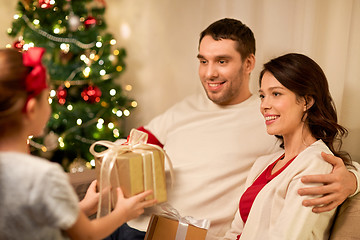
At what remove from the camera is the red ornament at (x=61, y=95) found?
2.89m

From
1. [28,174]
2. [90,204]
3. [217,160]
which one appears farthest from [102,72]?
[28,174]

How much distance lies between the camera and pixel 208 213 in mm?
1851

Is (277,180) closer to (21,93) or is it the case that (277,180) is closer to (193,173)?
(193,173)

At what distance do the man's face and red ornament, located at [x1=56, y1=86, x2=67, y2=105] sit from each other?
4.20 feet

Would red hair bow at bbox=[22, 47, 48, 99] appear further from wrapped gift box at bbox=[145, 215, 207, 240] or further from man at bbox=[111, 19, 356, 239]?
man at bbox=[111, 19, 356, 239]

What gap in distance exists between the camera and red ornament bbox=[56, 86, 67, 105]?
289cm

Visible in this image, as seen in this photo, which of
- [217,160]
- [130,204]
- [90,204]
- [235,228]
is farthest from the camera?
[217,160]

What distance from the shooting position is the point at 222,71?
6.43ft

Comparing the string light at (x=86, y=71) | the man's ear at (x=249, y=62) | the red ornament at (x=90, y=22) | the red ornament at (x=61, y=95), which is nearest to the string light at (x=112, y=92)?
the string light at (x=86, y=71)

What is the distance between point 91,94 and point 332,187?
2.04 metres

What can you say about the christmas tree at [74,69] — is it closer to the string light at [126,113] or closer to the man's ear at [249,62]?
the string light at [126,113]

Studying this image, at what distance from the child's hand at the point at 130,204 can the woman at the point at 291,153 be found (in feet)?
1.35

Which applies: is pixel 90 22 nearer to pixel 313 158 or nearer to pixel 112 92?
pixel 112 92

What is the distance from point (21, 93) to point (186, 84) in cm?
199
